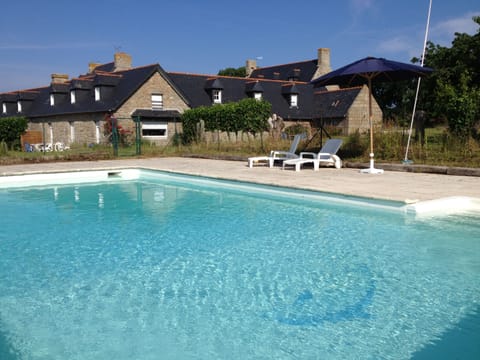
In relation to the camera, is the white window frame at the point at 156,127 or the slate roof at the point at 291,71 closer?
the white window frame at the point at 156,127

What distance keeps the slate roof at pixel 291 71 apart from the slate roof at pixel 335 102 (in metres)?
5.51

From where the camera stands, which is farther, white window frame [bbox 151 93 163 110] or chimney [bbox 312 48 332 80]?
chimney [bbox 312 48 332 80]

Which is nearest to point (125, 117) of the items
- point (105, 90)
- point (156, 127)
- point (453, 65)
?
point (156, 127)

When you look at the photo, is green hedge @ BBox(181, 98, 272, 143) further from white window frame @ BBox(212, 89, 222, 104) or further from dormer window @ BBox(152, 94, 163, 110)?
white window frame @ BBox(212, 89, 222, 104)

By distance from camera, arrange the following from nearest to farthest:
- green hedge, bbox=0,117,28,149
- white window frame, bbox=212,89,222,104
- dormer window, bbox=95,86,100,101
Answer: green hedge, bbox=0,117,28,149, dormer window, bbox=95,86,100,101, white window frame, bbox=212,89,222,104

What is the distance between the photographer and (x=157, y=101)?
31016 mm

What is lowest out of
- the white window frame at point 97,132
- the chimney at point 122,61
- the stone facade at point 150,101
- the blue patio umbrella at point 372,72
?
the white window frame at point 97,132

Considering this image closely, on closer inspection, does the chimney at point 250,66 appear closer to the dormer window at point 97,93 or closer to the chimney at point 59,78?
the chimney at point 59,78

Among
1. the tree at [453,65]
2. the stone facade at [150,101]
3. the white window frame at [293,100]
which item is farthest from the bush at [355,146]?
the white window frame at [293,100]

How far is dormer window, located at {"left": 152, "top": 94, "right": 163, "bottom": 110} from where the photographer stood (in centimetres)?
3084

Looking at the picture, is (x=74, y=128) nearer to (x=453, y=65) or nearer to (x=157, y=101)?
(x=157, y=101)

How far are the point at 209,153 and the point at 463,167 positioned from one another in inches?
435

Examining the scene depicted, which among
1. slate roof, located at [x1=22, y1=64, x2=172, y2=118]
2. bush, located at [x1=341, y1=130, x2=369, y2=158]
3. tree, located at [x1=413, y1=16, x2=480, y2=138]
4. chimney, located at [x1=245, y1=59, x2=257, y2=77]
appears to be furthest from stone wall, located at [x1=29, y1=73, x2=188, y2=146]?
chimney, located at [x1=245, y1=59, x2=257, y2=77]

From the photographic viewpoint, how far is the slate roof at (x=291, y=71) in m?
42.2
